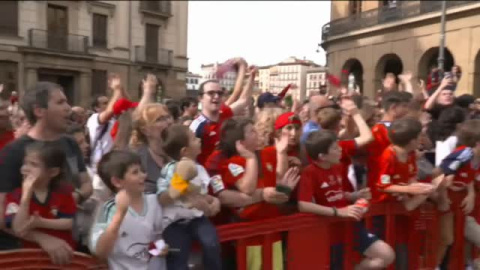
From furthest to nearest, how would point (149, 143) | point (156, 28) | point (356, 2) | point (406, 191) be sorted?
point (156, 28)
point (356, 2)
point (406, 191)
point (149, 143)

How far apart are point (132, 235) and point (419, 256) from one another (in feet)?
8.68

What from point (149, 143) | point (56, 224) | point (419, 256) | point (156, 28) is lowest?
point (419, 256)

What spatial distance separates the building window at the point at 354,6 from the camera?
100 ft

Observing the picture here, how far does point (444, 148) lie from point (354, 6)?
26719 millimetres

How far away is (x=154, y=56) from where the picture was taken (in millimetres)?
34844

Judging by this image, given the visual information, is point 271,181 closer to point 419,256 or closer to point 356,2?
point 419,256

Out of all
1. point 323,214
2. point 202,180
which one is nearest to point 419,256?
point 323,214

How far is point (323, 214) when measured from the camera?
3.98 meters

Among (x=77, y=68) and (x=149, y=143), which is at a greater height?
(x=77, y=68)

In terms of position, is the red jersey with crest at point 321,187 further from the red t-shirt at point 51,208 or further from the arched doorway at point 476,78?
the arched doorway at point 476,78

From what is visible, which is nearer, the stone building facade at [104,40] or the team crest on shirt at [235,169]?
the team crest on shirt at [235,169]

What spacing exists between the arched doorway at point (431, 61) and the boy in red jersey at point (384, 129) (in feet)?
10.7

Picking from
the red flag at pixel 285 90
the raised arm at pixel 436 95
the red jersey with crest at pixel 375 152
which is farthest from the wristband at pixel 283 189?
the red flag at pixel 285 90

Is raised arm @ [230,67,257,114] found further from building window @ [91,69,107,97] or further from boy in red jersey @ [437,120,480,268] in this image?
building window @ [91,69,107,97]
